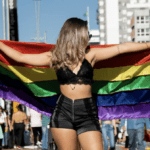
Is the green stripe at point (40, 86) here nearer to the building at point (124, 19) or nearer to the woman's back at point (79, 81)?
the woman's back at point (79, 81)

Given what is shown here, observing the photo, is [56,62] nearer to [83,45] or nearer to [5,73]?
[83,45]

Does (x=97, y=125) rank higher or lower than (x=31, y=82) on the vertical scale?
lower

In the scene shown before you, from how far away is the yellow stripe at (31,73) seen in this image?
4758 millimetres

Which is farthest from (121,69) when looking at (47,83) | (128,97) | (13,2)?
(13,2)

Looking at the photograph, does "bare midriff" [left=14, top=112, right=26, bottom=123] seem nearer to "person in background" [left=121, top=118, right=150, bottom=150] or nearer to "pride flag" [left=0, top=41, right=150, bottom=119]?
"person in background" [left=121, top=118, right=150, bottom=150]

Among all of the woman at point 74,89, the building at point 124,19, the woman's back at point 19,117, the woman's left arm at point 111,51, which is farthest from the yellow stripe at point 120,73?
the building at point 124,19

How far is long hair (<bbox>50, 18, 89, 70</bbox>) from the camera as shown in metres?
3.43

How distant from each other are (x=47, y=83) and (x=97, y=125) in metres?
1.76

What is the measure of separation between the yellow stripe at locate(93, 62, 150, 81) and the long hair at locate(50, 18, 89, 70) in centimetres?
154

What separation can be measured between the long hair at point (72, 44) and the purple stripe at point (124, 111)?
168 centimetres

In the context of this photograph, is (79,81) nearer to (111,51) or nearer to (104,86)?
(111,51)

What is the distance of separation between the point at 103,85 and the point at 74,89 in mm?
1593

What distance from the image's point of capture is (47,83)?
493 cm

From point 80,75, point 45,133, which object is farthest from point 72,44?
point 45,133
